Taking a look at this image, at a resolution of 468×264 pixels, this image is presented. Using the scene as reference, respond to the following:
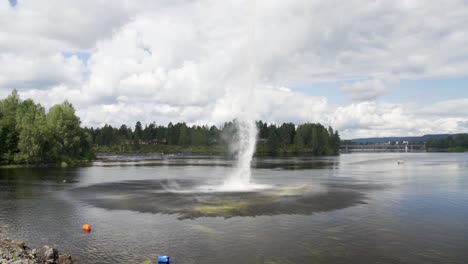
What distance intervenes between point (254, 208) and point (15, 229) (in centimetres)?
2497

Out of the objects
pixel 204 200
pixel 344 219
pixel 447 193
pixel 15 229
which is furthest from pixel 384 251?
pixel 447 193

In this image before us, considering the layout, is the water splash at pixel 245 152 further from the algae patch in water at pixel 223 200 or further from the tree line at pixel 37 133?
the tree line at pixel 37 133

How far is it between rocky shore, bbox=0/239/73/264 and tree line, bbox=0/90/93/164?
119m

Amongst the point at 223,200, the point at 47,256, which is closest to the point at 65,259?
the point at 47,256

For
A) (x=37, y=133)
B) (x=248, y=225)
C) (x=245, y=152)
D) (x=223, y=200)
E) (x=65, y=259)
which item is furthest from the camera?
(x=37, y=133)

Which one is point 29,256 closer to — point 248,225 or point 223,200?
point 248,225

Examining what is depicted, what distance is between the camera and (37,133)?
134875 millimetres

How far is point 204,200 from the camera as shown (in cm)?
5247

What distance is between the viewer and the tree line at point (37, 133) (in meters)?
133

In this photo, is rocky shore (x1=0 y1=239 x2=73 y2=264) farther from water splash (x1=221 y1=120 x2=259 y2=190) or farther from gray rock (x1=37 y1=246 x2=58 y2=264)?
water splash (x1=221 y1=120 x2=259 y2=190)

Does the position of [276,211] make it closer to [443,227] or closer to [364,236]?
[364,236]

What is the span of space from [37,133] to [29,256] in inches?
4850

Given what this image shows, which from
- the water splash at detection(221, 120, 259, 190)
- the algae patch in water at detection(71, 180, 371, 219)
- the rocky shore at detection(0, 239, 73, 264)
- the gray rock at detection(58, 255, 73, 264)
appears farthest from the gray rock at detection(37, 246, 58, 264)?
the water splash at detection(221, 120, 259, 190)

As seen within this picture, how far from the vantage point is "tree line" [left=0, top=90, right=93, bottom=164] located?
133 meters
